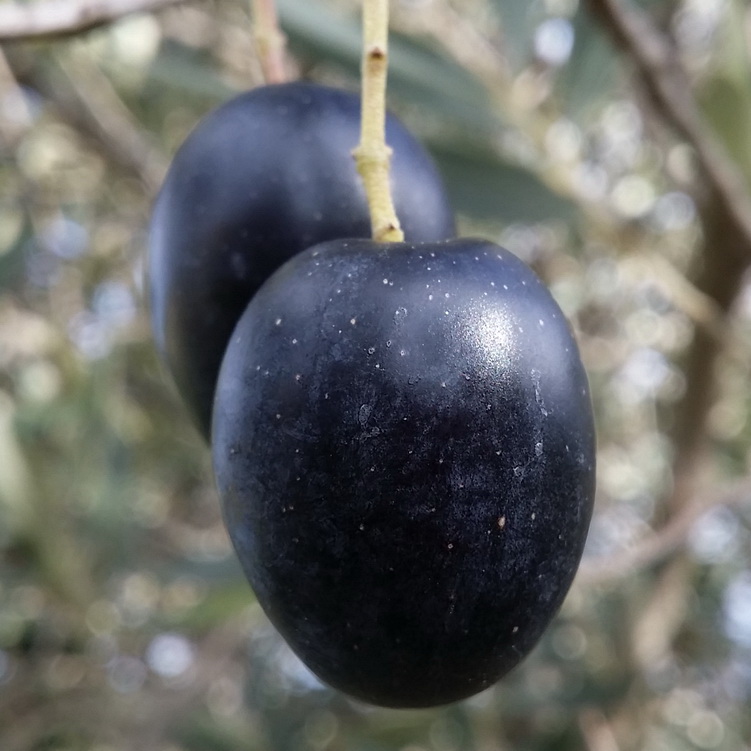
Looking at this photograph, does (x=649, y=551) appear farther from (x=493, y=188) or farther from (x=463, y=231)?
(x=463, y=231)

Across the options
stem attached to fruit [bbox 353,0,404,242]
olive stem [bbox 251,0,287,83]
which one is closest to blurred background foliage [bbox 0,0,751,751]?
olive stem [bbox 251,0,287,83]

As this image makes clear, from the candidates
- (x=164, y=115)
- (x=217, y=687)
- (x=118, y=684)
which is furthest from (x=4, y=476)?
(x=217, y=687)

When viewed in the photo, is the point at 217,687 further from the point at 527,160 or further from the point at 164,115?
the point at 527,160

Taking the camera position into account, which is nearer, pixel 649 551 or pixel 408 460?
pixel 408 460

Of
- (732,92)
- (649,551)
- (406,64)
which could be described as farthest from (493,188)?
(649,551)

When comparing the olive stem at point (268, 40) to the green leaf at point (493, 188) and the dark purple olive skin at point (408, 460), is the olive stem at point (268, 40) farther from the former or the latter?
the green leaf at point (493, 188)

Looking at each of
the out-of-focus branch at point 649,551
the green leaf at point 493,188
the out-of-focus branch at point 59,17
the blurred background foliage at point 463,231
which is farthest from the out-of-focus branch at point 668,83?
the out-of-focus branch at point 59,17

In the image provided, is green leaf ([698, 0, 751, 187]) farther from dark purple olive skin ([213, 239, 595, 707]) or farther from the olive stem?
dark purple olive skin ([213, 239, 595, 707])
